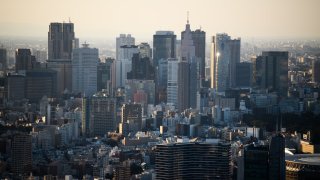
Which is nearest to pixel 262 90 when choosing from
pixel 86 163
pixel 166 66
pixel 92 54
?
pixel 166 66

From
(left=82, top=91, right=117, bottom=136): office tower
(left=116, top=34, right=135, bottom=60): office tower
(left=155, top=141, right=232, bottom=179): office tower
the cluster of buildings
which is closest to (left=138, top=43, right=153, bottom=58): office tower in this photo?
the cluster of buildings

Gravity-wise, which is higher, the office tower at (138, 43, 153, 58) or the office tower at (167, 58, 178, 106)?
the office tower at (138, 43, 153, 58)

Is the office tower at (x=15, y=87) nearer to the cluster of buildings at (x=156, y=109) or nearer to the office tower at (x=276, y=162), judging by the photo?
the cluster of buildings at (x=156, y=109)

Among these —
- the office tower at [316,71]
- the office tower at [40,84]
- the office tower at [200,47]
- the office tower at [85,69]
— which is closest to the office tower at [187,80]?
the office tower at [200,47]

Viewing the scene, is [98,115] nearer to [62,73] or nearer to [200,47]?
[62,73]

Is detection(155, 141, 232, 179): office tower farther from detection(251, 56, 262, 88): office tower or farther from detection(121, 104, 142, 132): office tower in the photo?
detection(251, 56, 262, 88): office tower

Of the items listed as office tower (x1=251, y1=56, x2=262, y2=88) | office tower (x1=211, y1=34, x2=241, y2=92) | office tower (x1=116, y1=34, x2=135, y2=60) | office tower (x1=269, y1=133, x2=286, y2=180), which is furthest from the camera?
office tower (x1=211, y1=34, x2=241, y2=92)

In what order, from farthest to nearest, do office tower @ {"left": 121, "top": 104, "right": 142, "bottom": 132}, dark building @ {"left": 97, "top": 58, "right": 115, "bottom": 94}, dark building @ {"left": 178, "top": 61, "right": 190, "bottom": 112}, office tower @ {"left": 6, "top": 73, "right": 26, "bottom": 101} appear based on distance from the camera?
dark building @ {"left": 97, "top": 58, "right": 115, "bottom": 94} < dark building @ {"left": 178, "top": 61, "right": 190, "bottom": 112} < office tower @ {"left": 6, "top": 73, "right": 26, "bottom": 101} < office tower @ {"left": 121, "top": 104, "right": 142, "bottom": 132}

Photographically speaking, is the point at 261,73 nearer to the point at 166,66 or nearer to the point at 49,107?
the point at 166,66
